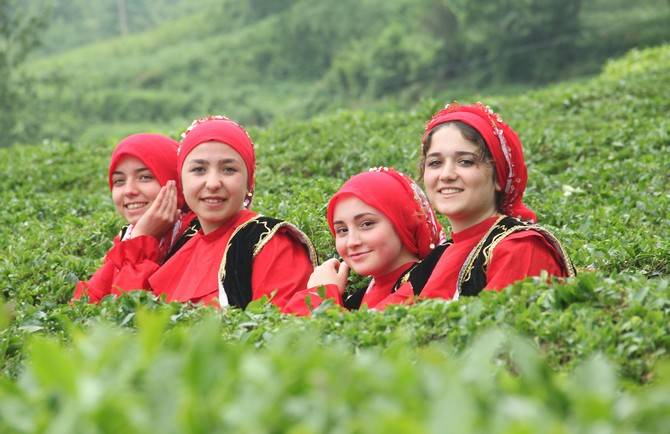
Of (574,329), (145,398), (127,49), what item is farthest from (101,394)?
(127,49)

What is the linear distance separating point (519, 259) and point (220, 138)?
5.54 ft

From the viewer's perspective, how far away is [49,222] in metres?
7.68

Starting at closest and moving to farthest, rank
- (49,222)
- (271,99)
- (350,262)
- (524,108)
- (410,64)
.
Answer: (350,262), (49,222), (524,108), (410,64), (271,99)

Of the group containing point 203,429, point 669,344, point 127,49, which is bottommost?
point 669,344

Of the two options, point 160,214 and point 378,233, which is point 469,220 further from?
point 160,214

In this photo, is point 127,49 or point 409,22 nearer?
point 409,22

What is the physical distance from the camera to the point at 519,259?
14.4 ft

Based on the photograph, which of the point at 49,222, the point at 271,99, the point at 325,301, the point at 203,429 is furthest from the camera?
the point at 271,99

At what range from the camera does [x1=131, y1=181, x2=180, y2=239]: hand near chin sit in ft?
18.5

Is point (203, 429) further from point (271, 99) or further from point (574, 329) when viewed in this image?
point (271, 99)

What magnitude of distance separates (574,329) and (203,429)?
192 centimetres

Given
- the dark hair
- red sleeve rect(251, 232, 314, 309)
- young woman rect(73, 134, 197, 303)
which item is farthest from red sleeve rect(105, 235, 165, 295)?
the dark hair

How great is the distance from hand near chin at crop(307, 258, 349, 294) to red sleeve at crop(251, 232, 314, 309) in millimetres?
73

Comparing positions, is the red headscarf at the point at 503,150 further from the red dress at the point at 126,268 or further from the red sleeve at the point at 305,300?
the red dress at the point at 126,268
